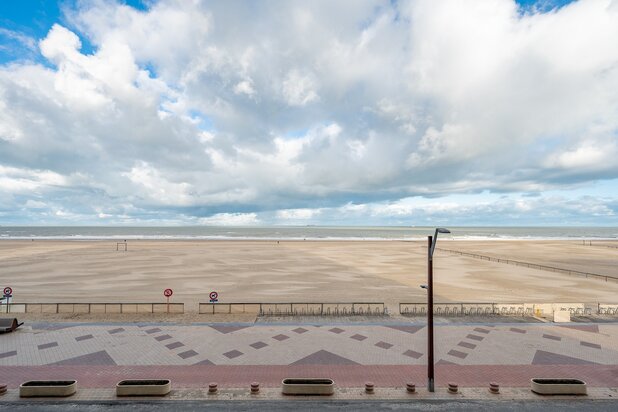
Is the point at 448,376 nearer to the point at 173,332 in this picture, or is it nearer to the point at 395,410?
the point at 395,410

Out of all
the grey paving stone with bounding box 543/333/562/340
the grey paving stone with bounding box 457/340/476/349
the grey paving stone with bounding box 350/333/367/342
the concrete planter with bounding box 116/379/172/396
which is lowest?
the grey paving stone with bounding box 543/333/562/340

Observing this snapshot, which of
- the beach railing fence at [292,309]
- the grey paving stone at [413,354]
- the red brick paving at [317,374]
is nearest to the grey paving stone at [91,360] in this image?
the red brick paving at [317,374]

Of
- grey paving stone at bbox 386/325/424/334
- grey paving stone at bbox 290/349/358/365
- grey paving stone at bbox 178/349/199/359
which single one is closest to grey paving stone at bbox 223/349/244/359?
grey paving stone at bbox 178/349/199/359

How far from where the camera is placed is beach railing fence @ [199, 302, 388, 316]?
2284 centimetres

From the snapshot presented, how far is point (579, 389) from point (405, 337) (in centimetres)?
795

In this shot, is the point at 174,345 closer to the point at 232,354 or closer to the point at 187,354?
the point at 187,354

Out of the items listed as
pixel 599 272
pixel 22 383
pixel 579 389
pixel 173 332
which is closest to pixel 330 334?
pixel 173 332

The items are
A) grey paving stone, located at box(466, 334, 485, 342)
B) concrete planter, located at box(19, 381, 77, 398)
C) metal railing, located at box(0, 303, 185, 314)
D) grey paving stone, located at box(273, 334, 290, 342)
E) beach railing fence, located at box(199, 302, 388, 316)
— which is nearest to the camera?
concrete planter, located at box(19, 381, 77, 398)

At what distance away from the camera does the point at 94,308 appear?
80.3 ft

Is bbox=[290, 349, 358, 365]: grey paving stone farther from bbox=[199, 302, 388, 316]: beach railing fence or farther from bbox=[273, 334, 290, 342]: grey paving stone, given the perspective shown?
bbox=[199, 302, 388, 316]: beach railing fence

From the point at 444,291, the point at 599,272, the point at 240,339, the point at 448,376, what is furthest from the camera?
the point at 599,272

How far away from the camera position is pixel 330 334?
18.5 m

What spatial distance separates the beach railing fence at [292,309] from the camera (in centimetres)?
2284

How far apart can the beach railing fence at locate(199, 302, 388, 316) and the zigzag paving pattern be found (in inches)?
113
